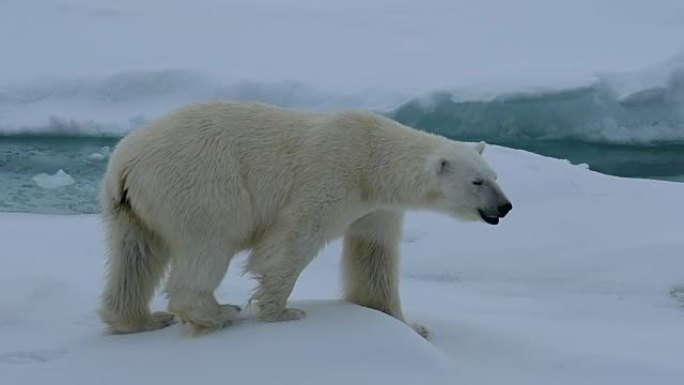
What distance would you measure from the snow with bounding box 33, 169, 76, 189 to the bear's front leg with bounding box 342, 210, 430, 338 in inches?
181

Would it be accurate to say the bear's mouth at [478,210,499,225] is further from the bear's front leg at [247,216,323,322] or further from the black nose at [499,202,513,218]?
the bear's front leg at [247,216,323,322]

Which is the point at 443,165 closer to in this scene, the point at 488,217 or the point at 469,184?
the point at 469,184

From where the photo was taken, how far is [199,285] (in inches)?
126

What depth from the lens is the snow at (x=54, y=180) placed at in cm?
774

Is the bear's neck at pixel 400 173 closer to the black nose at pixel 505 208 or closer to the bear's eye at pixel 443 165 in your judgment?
the bear's eye at pixel 443 165

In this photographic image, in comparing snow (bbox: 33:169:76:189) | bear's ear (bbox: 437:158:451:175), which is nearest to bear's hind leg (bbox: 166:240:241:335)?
bear's ear (bbox: 437:158:451:175)

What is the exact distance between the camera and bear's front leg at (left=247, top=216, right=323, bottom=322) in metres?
3.26

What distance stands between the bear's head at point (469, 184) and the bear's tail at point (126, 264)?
1.00 meters

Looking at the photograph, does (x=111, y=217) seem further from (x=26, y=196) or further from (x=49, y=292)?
(x=26, y=196)


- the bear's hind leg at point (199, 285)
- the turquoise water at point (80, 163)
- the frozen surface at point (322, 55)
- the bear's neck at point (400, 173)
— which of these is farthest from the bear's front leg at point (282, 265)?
the frozen surface at point (322, 55)

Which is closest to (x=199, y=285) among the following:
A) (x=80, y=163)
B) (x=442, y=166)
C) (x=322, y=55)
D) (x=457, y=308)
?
(x=442, y=166)

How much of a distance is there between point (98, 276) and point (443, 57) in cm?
812

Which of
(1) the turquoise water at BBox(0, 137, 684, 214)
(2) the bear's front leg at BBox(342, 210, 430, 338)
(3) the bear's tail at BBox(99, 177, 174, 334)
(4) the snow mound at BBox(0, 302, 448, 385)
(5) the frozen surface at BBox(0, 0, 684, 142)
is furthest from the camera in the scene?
(5) the frozen surface at BBox(0, 0, 684, 142)

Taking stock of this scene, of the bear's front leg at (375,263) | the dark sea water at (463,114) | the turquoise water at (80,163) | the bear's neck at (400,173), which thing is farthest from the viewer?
the dark sea water at (463,114)
